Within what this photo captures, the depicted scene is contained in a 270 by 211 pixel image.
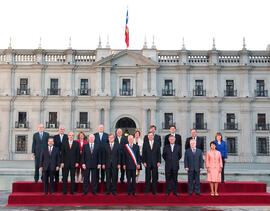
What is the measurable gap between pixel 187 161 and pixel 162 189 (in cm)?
118

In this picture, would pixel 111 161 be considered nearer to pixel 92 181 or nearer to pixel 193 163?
pixel 92 181

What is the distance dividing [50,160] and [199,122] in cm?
2346

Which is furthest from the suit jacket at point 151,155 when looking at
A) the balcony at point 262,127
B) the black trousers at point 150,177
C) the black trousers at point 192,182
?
the balcony at point 262,127

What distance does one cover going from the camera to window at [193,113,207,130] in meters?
32.3

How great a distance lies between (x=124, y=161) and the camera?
10.9 m

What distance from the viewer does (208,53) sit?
32938 mm

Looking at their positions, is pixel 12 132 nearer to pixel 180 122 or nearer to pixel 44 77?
pixel 44 77

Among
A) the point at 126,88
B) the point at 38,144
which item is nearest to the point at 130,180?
the point at 38,144

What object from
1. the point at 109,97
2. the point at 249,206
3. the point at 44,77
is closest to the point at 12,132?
the point at 44,77

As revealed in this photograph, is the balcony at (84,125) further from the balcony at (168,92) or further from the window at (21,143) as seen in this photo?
the balcony at (168,92)

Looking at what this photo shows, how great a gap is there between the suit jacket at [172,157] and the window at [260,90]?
23953 mm

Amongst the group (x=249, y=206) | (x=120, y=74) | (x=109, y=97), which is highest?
(x=120, y=74)

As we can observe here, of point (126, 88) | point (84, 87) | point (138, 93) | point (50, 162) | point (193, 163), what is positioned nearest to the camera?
point (50, 162)

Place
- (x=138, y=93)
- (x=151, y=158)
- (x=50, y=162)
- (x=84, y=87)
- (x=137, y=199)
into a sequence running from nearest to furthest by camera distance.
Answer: (x=137, y=199) < (x=50, y=162) < (x=151, y=158) < (x=138, y=93) < (x=84, y=87)
